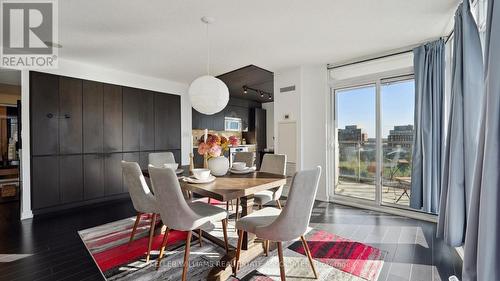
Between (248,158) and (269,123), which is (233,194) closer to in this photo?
(248,158)

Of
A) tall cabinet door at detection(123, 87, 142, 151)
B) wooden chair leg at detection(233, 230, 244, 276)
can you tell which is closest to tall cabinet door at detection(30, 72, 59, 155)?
tall cabinet door at detection(123, 87, 142, 151)

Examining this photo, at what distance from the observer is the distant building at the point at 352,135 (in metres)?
3.87

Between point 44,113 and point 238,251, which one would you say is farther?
point 44,113

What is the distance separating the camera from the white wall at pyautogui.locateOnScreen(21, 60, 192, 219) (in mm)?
3348

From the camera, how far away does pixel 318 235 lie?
8.82 feet

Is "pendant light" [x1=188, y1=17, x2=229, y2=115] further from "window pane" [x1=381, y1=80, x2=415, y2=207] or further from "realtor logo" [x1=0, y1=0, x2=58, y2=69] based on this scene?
"window pane" [x1=381, y1=80, x2=415, y2=207]

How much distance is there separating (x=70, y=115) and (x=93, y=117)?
33 cm

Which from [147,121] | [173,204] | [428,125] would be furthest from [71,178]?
[428,125]

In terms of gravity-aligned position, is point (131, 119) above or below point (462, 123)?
above

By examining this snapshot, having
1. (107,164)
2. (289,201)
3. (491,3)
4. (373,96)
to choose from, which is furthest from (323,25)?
(107,164)

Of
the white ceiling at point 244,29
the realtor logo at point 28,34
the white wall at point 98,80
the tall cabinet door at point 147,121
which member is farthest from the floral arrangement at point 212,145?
the white wall at point 98,80

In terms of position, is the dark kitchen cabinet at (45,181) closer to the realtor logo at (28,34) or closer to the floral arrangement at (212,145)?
the realtor logo at (28,34)

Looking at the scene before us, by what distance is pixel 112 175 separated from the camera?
13.9 ft

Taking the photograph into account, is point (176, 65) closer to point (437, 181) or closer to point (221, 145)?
point (221, 145)
